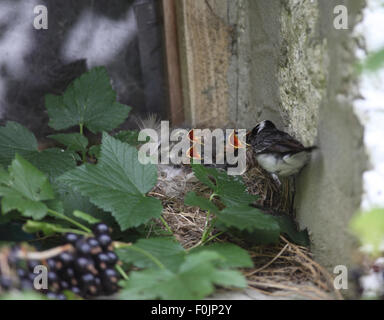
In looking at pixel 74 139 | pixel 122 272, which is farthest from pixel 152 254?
pixel 74 139

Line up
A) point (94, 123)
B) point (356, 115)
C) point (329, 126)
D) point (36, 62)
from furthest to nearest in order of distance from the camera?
point (36, 62) → point (94, 123) → point (329, 126) → point (356, 115)

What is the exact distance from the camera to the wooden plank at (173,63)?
2.12 meters

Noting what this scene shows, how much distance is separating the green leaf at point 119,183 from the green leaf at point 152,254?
0.21 feet

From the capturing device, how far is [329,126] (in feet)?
4.17

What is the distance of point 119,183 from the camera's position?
1.36 metres

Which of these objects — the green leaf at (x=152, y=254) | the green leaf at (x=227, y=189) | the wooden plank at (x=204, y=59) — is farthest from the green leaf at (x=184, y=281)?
the wooden plank at (x=204, y=59)

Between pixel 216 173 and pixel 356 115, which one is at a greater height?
pixel 356 115

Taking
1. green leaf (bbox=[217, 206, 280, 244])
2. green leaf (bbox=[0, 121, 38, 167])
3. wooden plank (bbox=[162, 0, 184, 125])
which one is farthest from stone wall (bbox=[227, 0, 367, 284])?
green leaf (bbox=[0, 121, 38, 167])

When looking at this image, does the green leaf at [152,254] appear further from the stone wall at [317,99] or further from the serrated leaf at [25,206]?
the stone wall at [317,99]

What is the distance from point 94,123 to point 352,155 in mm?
1036

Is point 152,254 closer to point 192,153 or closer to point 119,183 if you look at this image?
point 119,183

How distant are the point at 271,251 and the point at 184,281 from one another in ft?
1.67

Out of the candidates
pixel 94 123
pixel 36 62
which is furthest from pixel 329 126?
pixel 36 62

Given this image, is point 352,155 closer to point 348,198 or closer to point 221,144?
point 348,198
